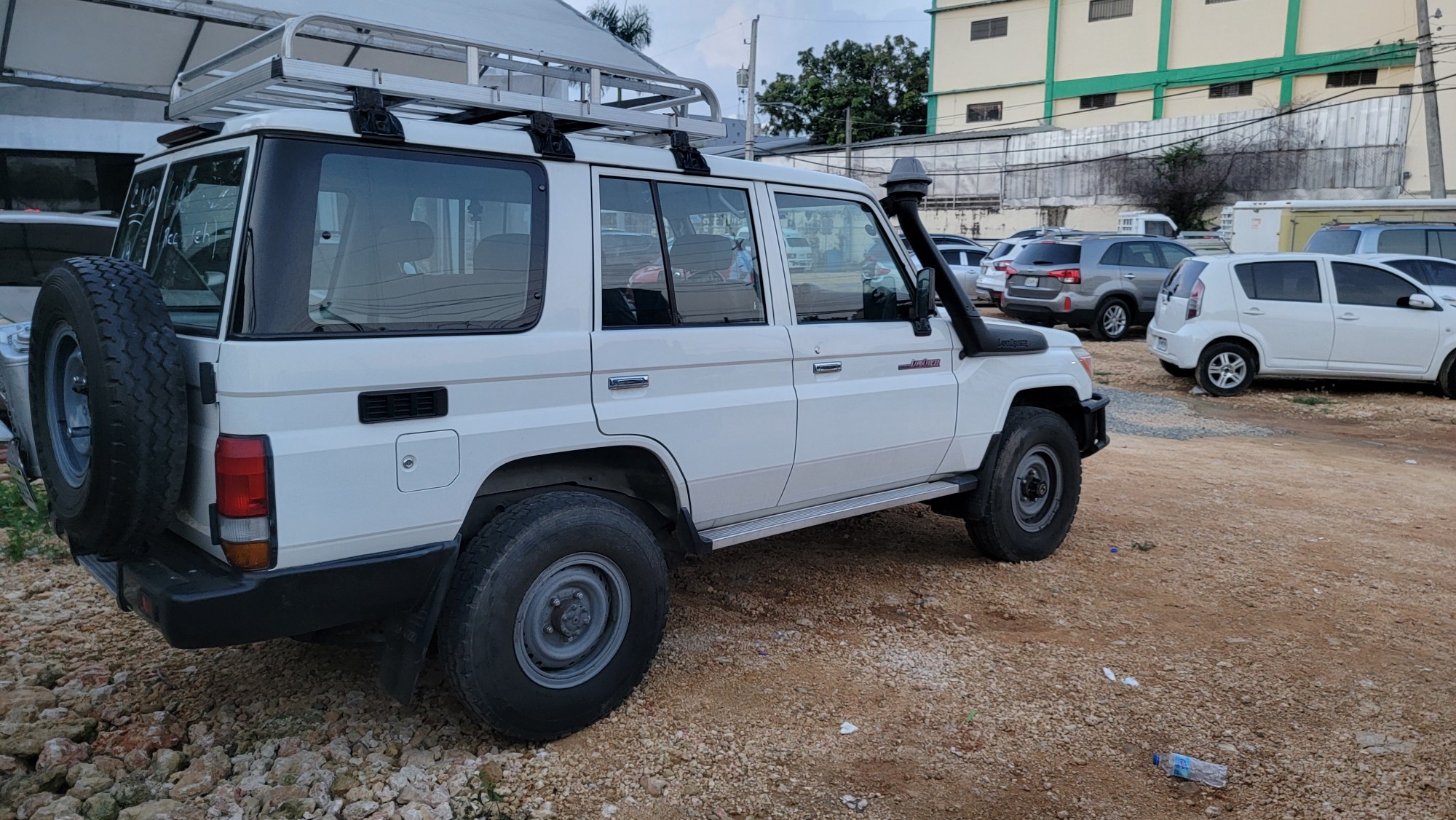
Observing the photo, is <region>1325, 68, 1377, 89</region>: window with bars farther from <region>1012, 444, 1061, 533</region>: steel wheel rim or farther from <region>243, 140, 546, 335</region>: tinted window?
<region>243, 140, 546, 335</region>: tinted window

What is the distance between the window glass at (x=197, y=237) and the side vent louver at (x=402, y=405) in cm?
48

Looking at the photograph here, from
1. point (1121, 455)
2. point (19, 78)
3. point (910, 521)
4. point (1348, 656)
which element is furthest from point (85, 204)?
point (1348, 656)

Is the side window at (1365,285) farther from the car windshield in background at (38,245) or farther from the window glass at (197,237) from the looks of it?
the car windshield in background at (38,245)

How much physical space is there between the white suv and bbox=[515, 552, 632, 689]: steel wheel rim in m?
0.01

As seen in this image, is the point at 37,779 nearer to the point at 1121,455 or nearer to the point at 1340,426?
the point at 1121,455

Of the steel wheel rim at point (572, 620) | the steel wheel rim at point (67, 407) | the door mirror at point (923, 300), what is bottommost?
the steel wheel rim at point (572, 620)

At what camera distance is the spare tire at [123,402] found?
8.91 feet

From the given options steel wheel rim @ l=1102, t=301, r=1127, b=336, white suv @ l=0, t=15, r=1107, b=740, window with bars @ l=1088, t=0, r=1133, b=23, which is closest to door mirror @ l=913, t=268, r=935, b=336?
white suv @ l=0, t=15, r=1107, b=740

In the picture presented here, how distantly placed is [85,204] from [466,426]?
41.0 feet

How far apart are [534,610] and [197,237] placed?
163cm

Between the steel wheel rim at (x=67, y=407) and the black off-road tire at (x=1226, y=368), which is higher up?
the steel wheel rim at (x=67, y=407)

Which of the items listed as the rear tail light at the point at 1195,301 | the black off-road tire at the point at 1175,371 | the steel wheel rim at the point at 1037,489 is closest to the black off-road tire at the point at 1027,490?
the steel wheel rim at the point at 1037,489

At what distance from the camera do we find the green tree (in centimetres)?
4325

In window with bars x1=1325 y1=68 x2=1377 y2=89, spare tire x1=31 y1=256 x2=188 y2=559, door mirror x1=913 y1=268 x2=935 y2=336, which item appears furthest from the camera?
window with bars x1=1325 y1=68 x2=1377 y2=89
